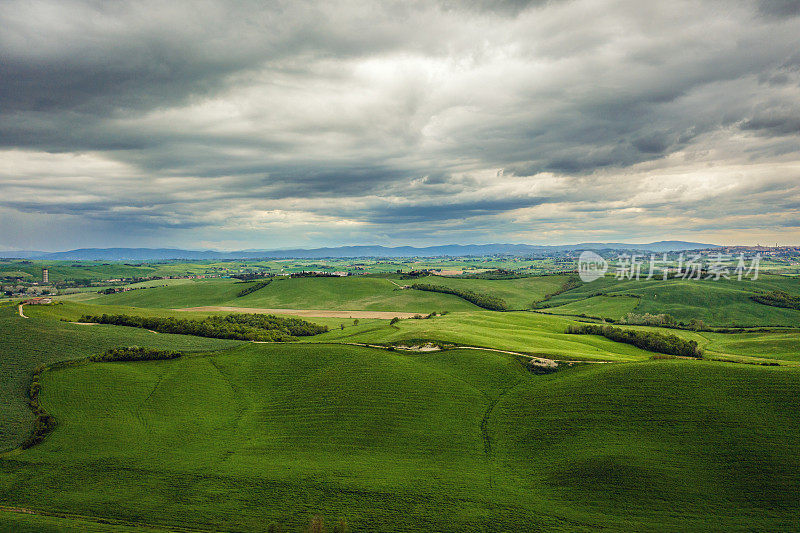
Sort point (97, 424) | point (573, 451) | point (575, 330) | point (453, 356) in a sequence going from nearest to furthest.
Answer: point (573, 451), point (97, 424), point (453, 356), point (575, 330)

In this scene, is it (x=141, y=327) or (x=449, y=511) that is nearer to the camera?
(x=449, y=511)

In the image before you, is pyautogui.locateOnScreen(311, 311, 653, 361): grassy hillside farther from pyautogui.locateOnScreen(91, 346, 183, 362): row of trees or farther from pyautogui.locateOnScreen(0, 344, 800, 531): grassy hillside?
pyautogui.locateOnScreen(91, 346, 183, 362): row of trees

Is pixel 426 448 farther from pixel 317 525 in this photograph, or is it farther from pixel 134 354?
pixel 134 354

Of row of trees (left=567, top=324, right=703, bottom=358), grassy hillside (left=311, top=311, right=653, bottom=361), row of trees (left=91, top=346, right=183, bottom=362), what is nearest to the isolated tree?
grassy hillside (left=311, top=311, right=653, bottom=361)

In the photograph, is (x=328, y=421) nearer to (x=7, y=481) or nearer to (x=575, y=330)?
(x=7, y=481)

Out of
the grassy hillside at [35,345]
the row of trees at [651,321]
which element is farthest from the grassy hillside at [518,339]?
the row of trees at [651,321]

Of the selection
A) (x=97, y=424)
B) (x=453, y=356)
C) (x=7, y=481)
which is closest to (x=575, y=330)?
(x=453, y=356)

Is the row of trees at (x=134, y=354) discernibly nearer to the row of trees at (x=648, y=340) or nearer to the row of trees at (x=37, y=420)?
the row of trees at (x=37, y=420)
